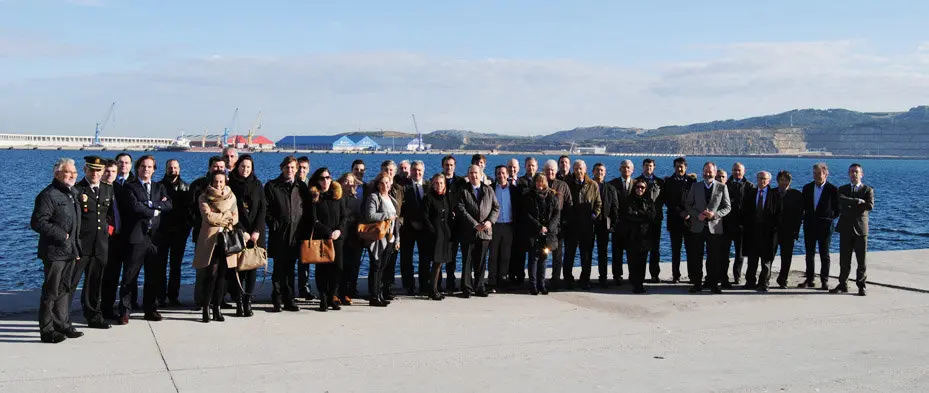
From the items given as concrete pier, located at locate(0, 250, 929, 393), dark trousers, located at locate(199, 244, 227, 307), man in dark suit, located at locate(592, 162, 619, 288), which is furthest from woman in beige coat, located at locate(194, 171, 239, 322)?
man in dark suit, located at locate(592, 162, 619, 288)

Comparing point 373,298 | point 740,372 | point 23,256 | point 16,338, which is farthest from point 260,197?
point 23,256

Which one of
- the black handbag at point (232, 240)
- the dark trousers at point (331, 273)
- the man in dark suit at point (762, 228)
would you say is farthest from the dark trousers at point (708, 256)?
the black handbag at point (232, 240)

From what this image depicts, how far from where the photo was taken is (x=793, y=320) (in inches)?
330

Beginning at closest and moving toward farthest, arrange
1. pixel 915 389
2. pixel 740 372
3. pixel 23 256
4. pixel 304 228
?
pixel 915 389 → pixel 740 372 → pixel 304 228 → pixel 23 256

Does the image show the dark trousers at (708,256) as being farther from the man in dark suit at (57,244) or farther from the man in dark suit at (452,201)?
the man in dark suit at (57,244)

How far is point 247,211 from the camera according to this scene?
8.26 metres

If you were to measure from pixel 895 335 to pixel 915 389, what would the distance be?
1.96 metres

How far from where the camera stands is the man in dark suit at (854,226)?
1002cm

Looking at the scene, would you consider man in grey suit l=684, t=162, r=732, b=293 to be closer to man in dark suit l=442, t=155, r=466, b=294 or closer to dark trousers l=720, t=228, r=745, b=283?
dark trousers l=720, t=228, r=745, b=283

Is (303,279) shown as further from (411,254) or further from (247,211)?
(247,211)

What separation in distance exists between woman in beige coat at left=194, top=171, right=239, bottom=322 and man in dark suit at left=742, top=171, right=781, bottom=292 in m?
6.81

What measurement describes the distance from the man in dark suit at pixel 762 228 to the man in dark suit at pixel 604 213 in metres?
1.84

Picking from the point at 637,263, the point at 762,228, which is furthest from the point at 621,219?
the point at 762,228

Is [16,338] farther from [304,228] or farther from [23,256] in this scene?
[23,256]
